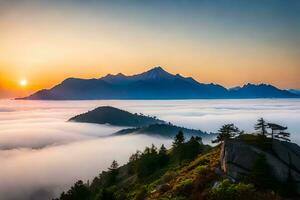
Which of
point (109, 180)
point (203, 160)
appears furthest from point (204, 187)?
point (109, 180)

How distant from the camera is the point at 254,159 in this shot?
4669 cm

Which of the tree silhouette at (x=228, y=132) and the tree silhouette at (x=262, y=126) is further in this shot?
the tree silhouette at (x=228, y=132)

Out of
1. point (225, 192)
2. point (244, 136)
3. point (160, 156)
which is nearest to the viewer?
point (225, 192)

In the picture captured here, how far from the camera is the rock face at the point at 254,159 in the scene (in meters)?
44.8

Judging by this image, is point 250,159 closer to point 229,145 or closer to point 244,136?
point 229,145

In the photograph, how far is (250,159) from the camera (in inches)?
1842

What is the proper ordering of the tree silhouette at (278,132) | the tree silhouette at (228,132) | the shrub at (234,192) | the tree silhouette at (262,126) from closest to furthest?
the shrub at (234,192)
the tree silhouette at (278,132)
the tree silhouette at (262,126)
the tree silhouette at (228,132)

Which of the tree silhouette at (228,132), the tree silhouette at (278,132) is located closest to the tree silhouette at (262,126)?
the tree silhouette at (278,132)

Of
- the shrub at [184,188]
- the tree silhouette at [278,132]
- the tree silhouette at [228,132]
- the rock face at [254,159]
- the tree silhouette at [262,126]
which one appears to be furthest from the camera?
→ the tree silhouette at [228,132]

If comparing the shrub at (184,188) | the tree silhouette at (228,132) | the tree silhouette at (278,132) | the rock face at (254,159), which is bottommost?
the shrub at (184,188)

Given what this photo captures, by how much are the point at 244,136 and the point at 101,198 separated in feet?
96.5

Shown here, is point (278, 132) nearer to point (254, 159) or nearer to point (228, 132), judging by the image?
point (254, 159)

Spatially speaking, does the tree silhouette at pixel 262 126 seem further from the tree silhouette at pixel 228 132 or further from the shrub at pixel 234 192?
the shrub at pixel 234 192

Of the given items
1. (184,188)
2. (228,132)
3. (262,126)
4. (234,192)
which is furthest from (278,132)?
(184,188)
